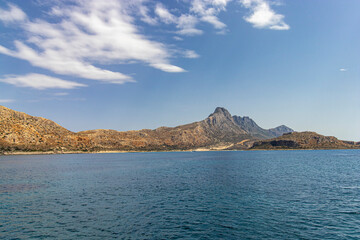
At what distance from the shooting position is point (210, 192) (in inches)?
2317

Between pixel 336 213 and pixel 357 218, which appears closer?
pixel 357 218

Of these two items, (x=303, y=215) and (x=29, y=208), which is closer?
(x=303, y=215)

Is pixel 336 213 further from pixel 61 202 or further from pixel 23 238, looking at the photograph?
pixel 61 202

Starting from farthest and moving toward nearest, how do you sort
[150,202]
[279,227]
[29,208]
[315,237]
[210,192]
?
[210,192] < [150,202] < [29,208] < [279,227] < [315,237]

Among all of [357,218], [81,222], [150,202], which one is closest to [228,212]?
[150,202]

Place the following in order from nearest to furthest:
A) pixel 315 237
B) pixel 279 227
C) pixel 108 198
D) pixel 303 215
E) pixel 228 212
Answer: pixel 315 237 → pixel 279 227 → pixel 303 215 → pixel 228 212 → pixel 108 198

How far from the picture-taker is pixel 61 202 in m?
49.2

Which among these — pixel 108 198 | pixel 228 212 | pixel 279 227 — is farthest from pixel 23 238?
pixel 279 227

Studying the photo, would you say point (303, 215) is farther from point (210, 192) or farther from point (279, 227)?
point (210, 192)

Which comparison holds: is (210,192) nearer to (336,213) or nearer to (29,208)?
(336,213)

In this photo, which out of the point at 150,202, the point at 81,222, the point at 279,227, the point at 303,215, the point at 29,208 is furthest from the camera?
the point at 150,202

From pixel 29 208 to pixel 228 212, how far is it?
124ft

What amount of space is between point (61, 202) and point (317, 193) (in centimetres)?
5932

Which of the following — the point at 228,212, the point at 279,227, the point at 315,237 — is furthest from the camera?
the point at 228,212
